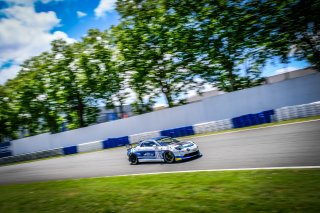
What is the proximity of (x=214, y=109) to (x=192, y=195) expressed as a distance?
63.5 ft

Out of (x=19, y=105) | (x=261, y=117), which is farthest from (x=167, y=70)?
(x=19, y=105)

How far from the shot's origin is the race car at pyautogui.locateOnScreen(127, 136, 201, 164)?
40.2 feet

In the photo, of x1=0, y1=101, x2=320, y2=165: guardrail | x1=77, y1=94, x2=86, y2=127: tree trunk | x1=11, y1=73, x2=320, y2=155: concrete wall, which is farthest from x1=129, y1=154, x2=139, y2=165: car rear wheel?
x1=77, y1=94, x2=86, y2=127: tree trunk

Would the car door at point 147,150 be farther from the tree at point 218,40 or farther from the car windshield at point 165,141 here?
the tree at point 218,40

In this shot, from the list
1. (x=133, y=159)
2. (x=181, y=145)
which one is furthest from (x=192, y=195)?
Answer: (x=133, y=159)

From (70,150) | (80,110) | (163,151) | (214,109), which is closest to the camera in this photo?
(163,151)

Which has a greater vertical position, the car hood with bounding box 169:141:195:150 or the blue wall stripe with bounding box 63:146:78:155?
the blue wall stripe with bounding box 63:146:78:155

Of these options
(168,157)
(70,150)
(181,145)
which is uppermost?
(70,150)

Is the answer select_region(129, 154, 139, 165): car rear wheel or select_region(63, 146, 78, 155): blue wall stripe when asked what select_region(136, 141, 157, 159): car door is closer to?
select_region(129, 154, 139, 165): car rear wheel

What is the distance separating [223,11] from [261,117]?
1285cm

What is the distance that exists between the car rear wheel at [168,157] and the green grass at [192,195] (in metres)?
2.36

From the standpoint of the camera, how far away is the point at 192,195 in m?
6.99

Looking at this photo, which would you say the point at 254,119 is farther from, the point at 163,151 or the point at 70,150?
the point at 70,150

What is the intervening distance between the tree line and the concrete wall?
4.95 meters
